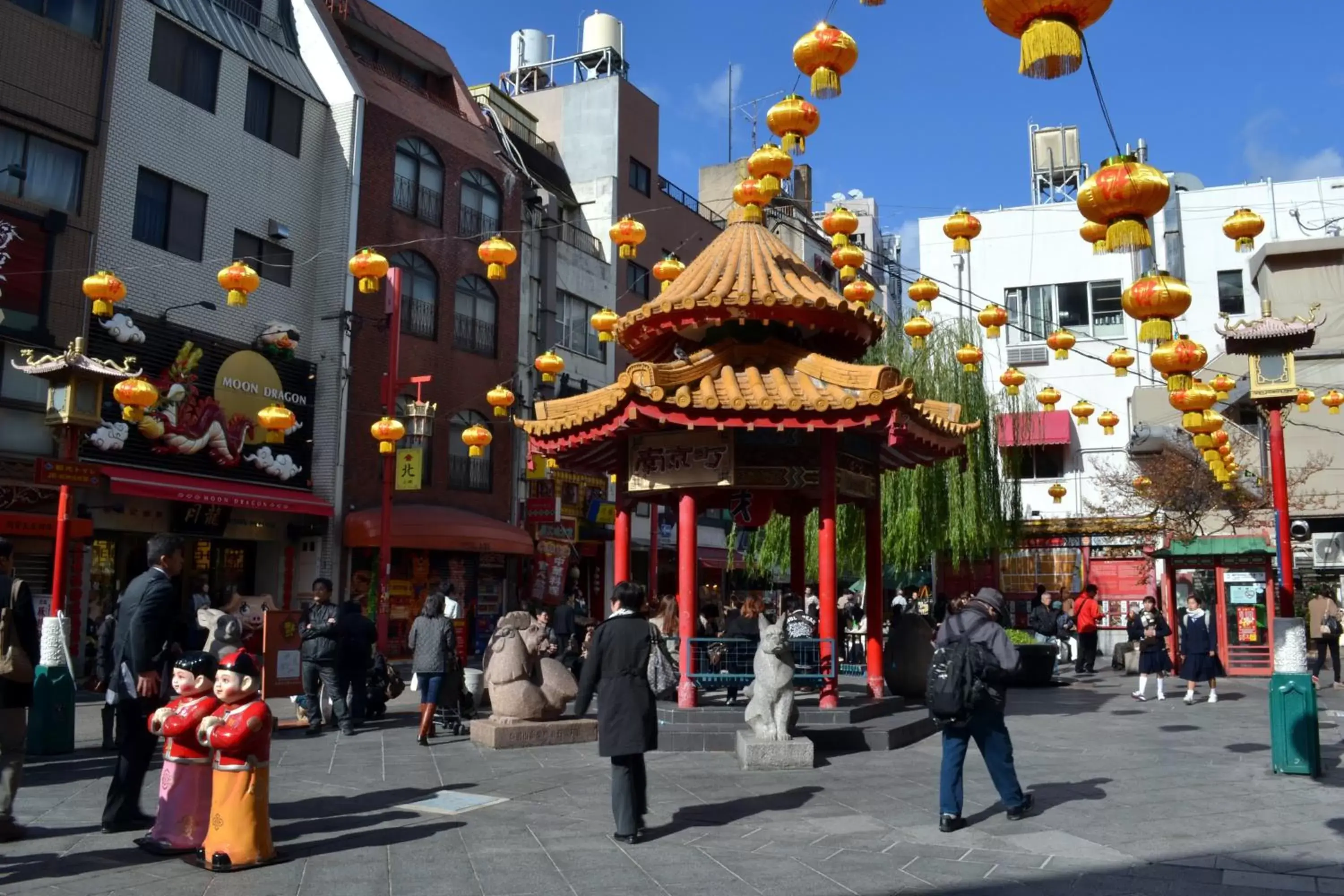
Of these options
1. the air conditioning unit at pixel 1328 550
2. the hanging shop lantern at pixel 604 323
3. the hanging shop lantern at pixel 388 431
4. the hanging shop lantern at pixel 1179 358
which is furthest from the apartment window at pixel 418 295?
the air conditioning unit at pixel 1328 550

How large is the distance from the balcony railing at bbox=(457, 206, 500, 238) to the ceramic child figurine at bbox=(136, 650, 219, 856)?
21.2 m

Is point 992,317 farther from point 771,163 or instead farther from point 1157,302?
point 1157,302

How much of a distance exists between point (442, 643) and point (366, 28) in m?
19.5

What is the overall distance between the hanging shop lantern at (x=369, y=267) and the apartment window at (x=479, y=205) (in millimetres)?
12742

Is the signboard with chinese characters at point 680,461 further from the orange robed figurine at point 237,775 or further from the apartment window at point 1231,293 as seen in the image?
the apartment window at point 1231,293

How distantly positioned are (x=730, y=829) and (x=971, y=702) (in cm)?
181

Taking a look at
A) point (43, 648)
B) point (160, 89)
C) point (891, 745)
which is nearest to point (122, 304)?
point (160, 89)

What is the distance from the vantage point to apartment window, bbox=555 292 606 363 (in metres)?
30.2

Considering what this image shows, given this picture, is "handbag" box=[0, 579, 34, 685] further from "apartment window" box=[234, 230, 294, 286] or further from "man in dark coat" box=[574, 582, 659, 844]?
"apartment window" box=[234, 230, 294, 286]

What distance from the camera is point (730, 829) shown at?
23.5 feet

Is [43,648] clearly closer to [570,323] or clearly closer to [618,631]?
[618,631]

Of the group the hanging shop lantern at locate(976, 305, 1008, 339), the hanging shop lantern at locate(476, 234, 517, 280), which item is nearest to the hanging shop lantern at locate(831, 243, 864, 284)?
the hanging shop lantern at locate(976, 305, 1008, 339)

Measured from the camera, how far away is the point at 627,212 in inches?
1314

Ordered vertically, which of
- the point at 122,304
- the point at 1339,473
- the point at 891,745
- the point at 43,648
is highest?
the point at 122,304
